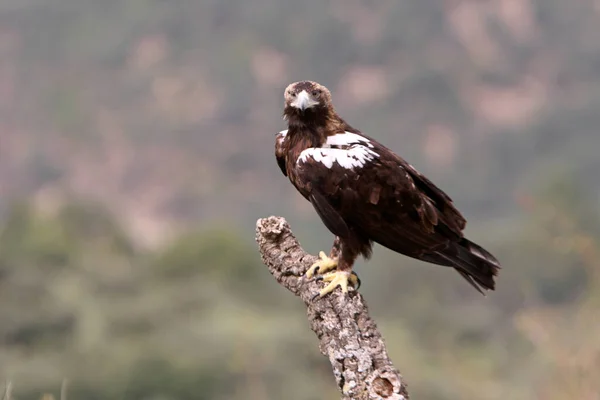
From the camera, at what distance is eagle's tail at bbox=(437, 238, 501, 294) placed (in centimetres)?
453

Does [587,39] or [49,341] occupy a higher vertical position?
[587,39]

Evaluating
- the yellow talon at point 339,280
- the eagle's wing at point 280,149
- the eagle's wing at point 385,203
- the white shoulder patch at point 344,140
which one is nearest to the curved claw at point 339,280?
the yellow talon at point 339,280

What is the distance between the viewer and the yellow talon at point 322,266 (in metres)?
4.45

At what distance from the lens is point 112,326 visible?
43.9 feet

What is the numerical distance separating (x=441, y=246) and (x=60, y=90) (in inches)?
751

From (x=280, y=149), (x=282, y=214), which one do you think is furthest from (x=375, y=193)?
(x=282, y=214)

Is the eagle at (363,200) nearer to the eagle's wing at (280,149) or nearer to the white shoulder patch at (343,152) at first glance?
the white shoulder patch at (343,152)

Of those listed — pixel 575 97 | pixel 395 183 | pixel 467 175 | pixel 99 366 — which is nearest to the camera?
pixel 395 183

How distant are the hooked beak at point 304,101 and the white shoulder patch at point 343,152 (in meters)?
0.21

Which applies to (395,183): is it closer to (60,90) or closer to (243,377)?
(243,377)

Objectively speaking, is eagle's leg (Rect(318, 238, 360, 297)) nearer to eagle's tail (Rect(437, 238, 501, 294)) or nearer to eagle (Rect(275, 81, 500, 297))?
eagle (Rect(275, 81, 500, 297))

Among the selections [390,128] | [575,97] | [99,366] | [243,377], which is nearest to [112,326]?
[99,366]

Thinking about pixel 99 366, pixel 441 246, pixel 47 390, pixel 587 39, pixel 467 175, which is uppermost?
pixel 587 39

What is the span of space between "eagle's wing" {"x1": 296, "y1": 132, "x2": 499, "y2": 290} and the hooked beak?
0.22 m
